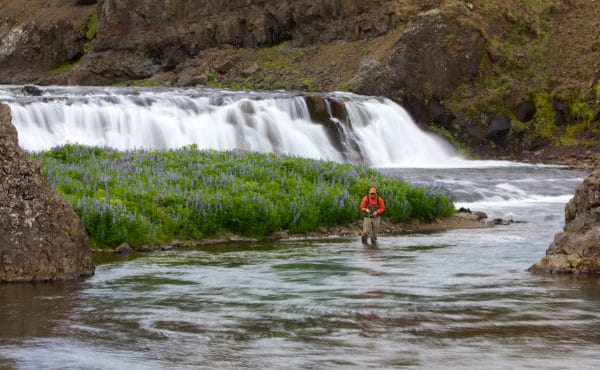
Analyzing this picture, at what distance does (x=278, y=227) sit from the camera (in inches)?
752

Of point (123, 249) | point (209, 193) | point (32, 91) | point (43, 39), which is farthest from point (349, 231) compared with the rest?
point (43, 39)

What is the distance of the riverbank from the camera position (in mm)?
17266

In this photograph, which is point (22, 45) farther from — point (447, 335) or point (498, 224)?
point (447, 335)

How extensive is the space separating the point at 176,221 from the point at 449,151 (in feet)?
92.2

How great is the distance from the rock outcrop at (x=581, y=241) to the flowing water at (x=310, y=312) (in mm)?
413

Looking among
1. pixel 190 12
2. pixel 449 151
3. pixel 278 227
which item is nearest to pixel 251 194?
pixel 278 227

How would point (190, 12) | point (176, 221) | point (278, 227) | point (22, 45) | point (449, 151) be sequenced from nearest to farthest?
point (176, 221) < point (278, 227) < point (449, 151) < point (190, 12) < point (22, 45)

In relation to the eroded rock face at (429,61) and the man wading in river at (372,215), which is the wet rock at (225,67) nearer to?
the eroded rock face at (429,61)

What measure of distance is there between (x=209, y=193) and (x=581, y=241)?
773cm

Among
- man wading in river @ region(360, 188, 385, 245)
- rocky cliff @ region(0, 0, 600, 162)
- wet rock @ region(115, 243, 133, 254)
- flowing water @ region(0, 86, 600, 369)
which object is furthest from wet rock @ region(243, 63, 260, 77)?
wet rock @ region(115, 243, 133, 254)

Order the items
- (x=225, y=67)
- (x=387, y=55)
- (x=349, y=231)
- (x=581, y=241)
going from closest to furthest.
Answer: (x=581, y=241)
(x=349, y=231)
(x=387, y=55)
(x=225, y=67)

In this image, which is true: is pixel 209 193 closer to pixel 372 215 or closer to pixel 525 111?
pixel 372 215

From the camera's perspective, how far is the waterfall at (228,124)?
34.6 m

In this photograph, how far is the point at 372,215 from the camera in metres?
18.0
